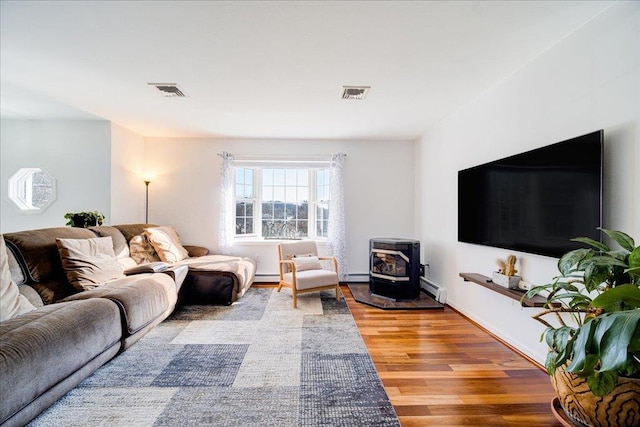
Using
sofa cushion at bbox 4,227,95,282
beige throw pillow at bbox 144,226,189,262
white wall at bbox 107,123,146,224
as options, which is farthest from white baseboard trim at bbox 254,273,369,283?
sofa cushion at bbox 4,227,95,282

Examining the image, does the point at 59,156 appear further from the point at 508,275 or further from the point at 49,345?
the point at 508,275

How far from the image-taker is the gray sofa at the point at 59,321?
5.08 feet

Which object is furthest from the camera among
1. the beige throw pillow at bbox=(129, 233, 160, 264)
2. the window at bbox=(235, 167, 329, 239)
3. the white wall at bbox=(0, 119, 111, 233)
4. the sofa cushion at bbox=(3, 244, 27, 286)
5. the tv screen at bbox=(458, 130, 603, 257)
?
the window at bbox=(235, 167, 329, 239)

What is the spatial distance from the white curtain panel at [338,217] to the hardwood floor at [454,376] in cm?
167

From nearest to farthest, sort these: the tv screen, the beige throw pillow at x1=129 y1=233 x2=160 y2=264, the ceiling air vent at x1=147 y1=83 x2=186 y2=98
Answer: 1. the tv screen
2. the ceiling air vent at x1=147 y1=83 x2=186 y2=98
3. the beige throw pillow at x1=129 y1=233 x2=160 y2=264

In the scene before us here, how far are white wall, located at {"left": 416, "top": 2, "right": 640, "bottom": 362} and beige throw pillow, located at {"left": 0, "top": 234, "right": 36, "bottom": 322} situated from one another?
12.3 ft

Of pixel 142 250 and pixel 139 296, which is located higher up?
pixel 142 250

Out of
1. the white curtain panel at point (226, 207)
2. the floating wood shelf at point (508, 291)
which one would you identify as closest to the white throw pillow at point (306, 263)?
the white curtain panel at point (226, 207)

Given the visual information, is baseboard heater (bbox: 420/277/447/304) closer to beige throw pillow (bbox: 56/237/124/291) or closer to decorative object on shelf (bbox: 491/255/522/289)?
decorative object on shelf (bbox: 491/255/522/289)

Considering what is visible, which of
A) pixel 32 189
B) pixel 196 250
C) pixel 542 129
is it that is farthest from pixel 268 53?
pixel 32 189

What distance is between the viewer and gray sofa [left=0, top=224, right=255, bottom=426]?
155 centimetres

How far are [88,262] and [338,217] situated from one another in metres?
3.25

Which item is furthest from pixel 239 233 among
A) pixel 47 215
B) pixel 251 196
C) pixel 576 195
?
pixel 576 195

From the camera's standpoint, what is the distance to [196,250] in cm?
473
